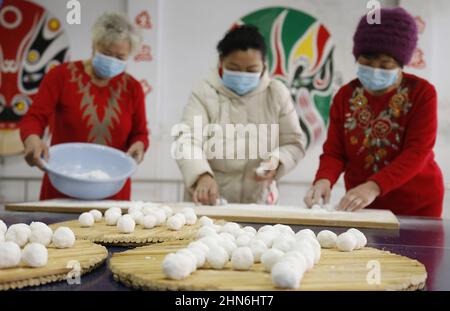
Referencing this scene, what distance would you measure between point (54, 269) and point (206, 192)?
114cm

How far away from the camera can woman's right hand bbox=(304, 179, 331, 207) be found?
1878 millimetres

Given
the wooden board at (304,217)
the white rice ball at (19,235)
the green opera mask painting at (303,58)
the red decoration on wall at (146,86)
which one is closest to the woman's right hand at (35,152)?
the wooden board at (304,217)

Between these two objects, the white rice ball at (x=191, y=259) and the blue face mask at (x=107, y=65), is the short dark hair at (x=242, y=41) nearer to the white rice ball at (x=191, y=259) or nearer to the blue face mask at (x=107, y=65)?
the blue face mask at (x=107, y=65)

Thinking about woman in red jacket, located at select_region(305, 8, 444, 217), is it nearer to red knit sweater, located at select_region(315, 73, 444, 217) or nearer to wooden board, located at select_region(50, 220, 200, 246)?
red knit sweater, located at select_region(315, 73, 444, 217)

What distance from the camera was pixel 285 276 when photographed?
67cm

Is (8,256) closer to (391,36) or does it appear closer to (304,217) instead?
(304,217)

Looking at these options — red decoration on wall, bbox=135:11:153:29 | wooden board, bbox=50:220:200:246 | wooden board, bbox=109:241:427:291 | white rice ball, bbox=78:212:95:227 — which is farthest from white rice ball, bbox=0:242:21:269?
red decoration on wall, bbox=135:11:153:29

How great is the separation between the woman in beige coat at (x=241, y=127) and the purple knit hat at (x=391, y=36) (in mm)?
443

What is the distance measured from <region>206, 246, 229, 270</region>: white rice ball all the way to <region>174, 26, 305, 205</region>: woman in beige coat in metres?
1.21

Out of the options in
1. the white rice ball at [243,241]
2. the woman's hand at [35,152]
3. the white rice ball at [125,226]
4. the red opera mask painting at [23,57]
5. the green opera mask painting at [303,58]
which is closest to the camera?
the white rice ball at [243,241]

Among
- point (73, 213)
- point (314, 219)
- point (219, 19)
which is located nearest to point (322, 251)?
point (314, 219)

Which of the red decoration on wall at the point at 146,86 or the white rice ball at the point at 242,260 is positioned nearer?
the white rice ball at the point at 242,260

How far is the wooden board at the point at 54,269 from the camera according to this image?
70 centimetres
